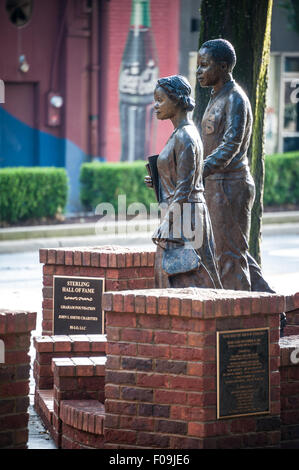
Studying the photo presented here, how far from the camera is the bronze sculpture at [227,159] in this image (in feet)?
28.6

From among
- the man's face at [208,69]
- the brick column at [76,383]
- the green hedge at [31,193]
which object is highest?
the man's face at [208,69]

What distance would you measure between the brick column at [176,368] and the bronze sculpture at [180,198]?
3.05 ft

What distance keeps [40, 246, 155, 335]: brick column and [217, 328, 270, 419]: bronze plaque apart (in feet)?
8.74

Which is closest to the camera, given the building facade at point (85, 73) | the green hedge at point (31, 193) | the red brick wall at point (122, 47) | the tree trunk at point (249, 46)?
the tree trunk at point (249, 46)

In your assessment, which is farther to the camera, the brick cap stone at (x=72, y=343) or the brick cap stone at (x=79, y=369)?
the brick cap stone at (x=72, y=343)

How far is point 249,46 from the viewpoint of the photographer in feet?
36.7

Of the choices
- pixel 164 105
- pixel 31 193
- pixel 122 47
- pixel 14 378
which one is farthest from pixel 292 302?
pixel 122 47

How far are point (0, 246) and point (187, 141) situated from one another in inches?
465

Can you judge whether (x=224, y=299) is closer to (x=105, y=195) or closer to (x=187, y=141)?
(x=187, y=141)

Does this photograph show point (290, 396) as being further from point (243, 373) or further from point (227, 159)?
point (227, 159)

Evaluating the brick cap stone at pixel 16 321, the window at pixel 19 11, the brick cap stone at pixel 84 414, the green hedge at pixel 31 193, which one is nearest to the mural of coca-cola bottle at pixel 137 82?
the window at pixel 19 11

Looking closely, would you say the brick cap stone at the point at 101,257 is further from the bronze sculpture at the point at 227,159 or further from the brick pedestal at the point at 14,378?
the brick pedestal at the point at 14,378

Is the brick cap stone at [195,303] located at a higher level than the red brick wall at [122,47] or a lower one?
lower

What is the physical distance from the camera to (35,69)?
75.9 feet
